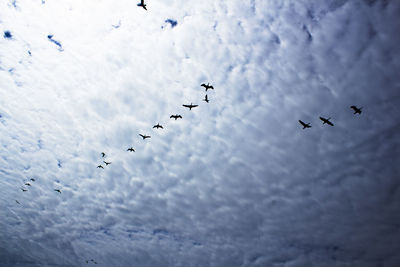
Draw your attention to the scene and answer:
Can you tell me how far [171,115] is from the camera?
11.3m

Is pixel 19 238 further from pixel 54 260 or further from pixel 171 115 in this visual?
pixel 171 115

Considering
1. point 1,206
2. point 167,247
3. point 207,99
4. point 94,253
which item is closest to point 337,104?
point 207,99

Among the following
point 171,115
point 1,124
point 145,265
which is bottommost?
point 145,265

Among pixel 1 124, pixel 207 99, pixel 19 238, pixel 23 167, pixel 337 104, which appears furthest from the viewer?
pixel 19 238

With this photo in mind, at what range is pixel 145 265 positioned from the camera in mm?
23875

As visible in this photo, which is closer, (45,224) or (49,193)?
(49,193)

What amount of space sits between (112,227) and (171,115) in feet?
48.9

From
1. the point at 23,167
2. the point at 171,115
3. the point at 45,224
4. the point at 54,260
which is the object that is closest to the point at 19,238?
the point at 54,260

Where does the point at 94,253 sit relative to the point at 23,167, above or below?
below

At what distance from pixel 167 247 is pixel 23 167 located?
1340cm

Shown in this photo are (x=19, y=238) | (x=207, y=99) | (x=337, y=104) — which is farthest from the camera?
(x=19, y=238)

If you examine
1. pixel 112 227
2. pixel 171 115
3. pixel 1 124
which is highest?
pixel 1 124

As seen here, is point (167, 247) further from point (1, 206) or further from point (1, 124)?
point (1, 206)

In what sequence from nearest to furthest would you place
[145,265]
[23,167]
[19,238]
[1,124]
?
[1,124]
[23,167]
[145,265]
[19,238]
